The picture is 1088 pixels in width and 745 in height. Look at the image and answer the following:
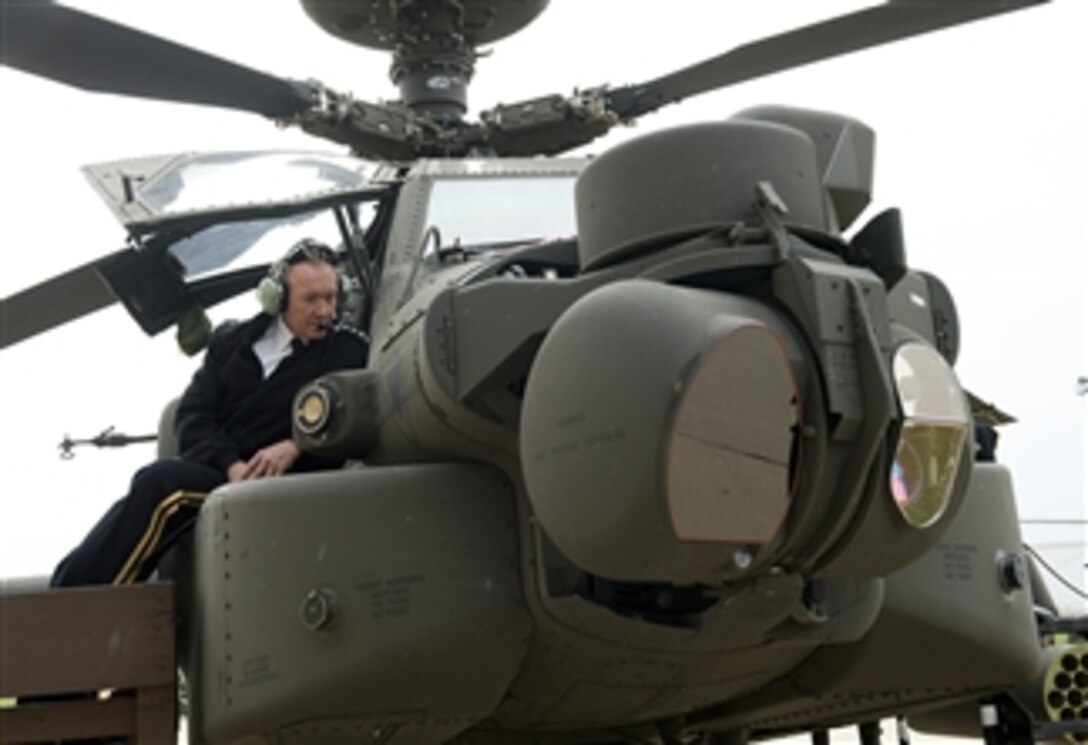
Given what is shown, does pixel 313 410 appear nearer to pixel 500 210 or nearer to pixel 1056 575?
pixel 500 210

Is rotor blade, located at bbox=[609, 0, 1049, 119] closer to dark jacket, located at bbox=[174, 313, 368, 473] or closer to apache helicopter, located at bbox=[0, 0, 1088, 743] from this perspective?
apache helicopter, located at bbox=[0, 0, 1088, 743]

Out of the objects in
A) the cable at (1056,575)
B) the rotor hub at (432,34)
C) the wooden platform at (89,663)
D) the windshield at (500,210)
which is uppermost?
the rotor hub at (432,34)

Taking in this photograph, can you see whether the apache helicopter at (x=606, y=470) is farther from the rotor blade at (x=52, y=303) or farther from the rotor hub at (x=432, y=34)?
the rotor hub at (x=432, y=34)

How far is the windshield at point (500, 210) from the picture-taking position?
5094 mm

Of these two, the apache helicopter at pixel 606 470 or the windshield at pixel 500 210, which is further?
the windshield at pixel 500 210

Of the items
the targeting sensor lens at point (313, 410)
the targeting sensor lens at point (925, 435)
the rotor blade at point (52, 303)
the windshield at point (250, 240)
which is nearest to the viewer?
the targeting sensor lens at point (925, 435)

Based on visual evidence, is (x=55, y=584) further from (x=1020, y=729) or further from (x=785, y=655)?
(x=1020, y=729)

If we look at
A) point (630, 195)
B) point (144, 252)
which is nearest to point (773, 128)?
point (630, 195)

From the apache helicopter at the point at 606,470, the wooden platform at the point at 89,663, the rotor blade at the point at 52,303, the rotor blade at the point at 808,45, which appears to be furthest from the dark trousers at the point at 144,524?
the rotor blade at the point at 808,45

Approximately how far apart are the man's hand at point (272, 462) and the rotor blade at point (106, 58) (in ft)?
4.70

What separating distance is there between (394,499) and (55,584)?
124 centimetres

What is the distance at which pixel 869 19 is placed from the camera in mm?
5844

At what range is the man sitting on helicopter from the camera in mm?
4359

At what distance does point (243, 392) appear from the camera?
4715 millimetres
